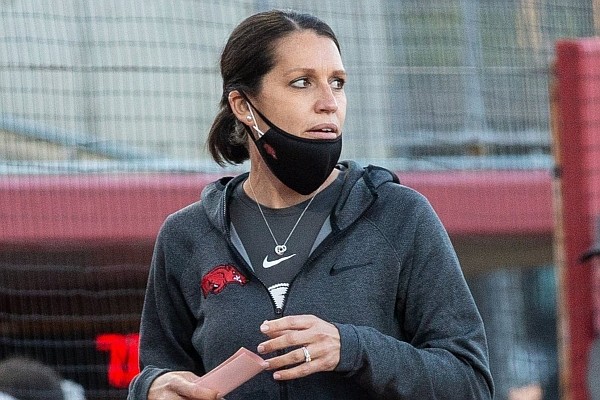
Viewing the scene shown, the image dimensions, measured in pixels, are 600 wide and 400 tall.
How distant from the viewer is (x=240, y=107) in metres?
2.71

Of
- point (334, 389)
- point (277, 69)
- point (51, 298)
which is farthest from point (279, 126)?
point (51, 298)

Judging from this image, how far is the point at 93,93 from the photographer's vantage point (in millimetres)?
6270

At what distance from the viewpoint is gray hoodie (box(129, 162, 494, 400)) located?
2.42 metres

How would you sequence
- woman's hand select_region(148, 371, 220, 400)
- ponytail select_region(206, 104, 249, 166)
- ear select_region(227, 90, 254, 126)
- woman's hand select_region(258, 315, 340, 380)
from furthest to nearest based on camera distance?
ponytail select_region(206, 104, 249, 166) → ear select_region(227, 90, 254, 126) → woman's hand select_region(148, 371, 220, 400) → woman's hand select_region(258, 315, 340, 380)

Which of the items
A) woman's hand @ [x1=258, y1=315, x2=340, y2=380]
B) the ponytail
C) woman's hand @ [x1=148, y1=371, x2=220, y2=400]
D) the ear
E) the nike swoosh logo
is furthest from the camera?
the ponytail

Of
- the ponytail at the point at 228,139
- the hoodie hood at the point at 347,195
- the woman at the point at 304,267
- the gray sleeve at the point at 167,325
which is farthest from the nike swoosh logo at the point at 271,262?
the ponytail at the point at 228,139

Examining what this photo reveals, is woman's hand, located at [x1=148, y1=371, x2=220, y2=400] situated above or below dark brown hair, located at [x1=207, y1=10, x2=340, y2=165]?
below

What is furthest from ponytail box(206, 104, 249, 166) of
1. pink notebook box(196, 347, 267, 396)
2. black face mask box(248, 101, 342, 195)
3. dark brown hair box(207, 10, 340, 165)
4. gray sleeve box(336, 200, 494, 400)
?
pink notebook box(196, 347, 267, 396)

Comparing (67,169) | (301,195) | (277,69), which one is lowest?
(67,169)

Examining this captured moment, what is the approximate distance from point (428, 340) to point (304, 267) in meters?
0.28

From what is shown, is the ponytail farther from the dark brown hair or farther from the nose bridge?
the nose bridge

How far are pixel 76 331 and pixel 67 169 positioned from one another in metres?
0.84

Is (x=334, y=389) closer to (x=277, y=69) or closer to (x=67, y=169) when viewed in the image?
(x=277, y=69)

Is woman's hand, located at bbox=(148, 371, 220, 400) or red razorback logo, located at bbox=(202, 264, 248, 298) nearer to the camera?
woman's hand, located at bbox=(148, 371, 220, 400)
